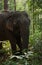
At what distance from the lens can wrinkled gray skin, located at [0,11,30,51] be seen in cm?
642

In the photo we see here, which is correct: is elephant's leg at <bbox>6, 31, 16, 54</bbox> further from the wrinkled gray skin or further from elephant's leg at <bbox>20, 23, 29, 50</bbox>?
elephant's leg at <bbox>20, 23, 29, 50</bbox>

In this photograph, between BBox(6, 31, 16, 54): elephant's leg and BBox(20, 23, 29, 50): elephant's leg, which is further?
BBox(6, 31, 16, 54): elephant's leg

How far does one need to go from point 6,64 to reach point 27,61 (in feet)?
1.67

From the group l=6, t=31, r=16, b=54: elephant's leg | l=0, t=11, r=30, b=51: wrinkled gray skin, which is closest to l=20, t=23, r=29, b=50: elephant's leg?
l=0, t=11, r=30, b=51: wrinkled gray skin

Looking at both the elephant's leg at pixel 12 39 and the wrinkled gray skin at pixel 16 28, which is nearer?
the wrinkled gray skin at pixel 16 28

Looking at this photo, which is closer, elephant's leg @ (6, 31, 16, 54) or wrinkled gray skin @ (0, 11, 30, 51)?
wrinkled gray skin @ (0, 11, 30, 51)

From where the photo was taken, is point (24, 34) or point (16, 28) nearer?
point (24, 34)

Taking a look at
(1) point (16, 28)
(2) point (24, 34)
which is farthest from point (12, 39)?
(2) point (24, 34)

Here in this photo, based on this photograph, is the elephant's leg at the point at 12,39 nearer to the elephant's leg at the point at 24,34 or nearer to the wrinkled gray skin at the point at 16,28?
the wrinkled gray skin at the point at 16,28

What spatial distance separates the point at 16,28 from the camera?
659 centimetres

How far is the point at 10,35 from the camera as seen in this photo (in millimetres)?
6777

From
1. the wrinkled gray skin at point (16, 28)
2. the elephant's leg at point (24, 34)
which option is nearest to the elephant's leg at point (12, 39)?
the wrinkled gray skin at point (16, 28)

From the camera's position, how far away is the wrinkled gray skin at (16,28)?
6422mm

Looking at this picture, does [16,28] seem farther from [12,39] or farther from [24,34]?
[12,39]
